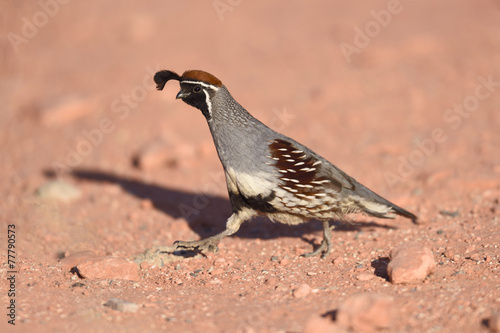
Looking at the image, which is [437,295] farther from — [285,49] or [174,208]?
[285,49]

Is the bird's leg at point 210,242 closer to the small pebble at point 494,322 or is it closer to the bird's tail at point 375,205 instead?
the bird's tail at point 375,205

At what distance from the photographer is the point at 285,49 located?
12336 millimetres

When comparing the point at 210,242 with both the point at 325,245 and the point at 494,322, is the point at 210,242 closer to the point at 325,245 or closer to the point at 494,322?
the point at 325,245

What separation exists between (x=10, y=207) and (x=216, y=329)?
15.9ft

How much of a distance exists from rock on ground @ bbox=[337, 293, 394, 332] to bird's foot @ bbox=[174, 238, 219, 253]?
92.2 inches

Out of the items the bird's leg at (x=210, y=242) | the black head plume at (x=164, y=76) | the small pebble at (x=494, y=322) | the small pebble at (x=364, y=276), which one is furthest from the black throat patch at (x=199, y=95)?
the small pebble at (x=494, y=322)

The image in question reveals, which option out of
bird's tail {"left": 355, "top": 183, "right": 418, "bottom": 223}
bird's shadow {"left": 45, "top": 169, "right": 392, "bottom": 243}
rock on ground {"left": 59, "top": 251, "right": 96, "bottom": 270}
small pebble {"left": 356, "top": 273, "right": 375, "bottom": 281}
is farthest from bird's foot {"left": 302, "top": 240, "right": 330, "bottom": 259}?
rock on ground {"left": 59, "top": 251, "right": 96, "bottom": 270}

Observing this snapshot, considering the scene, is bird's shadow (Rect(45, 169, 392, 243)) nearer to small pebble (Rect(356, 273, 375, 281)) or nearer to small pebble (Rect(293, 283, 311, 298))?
small pebble (Rect(356, 273, 375, 281))

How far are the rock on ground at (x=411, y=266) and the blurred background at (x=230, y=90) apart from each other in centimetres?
232

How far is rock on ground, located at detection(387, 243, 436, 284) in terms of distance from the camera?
15.8ft

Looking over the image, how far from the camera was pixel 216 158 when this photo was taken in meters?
9.25

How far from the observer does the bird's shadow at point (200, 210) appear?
713 cm

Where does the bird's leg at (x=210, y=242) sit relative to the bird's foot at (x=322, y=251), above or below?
above

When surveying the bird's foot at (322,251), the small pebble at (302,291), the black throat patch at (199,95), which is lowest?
the small pebble at (302,291)
